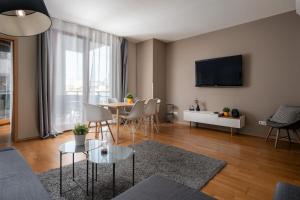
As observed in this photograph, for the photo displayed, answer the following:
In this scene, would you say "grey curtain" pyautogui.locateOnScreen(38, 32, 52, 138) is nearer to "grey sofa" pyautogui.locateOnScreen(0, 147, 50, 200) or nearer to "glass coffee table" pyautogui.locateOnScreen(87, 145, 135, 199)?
"grey sofa" pyautogui.locateOnScreen(0, 147, 50, 200)

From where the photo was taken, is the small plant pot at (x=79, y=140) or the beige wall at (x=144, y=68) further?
the beige wall at (x=144, y=68)

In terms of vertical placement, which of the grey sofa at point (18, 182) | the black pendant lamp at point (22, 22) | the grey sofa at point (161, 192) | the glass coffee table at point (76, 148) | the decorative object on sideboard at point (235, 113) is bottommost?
the grey sofa at point (161, 192)

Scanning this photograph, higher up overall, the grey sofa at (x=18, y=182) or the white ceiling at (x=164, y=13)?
the white ceiling at (x=164, y=13)

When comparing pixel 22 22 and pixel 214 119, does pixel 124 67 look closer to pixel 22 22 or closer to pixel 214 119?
pixel 214 119

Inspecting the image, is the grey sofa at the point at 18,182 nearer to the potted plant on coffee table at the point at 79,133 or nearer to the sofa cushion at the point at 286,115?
the potted plant on coffee table at the point at 79,133

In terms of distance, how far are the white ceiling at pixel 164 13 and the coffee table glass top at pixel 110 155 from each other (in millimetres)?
2604

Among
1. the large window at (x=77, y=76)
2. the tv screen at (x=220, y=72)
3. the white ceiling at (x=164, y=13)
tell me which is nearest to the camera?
the white ceiling at (x=164, y=13)

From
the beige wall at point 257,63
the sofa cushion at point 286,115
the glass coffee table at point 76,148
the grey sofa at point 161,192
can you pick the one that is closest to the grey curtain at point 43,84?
the glass coffee table at point 76,148

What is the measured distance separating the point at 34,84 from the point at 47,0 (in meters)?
1.67

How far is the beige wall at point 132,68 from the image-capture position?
18.9 feet

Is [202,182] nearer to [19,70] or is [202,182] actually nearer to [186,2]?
[186,2]

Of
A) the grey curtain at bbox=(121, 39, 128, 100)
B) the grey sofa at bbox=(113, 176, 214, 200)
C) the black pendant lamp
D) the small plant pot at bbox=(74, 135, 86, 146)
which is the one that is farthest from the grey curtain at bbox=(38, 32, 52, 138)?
the grey sofa at bbox=(113, 176, 214, 200)

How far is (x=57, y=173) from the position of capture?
2.16m

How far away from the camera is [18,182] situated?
3.99 feet
